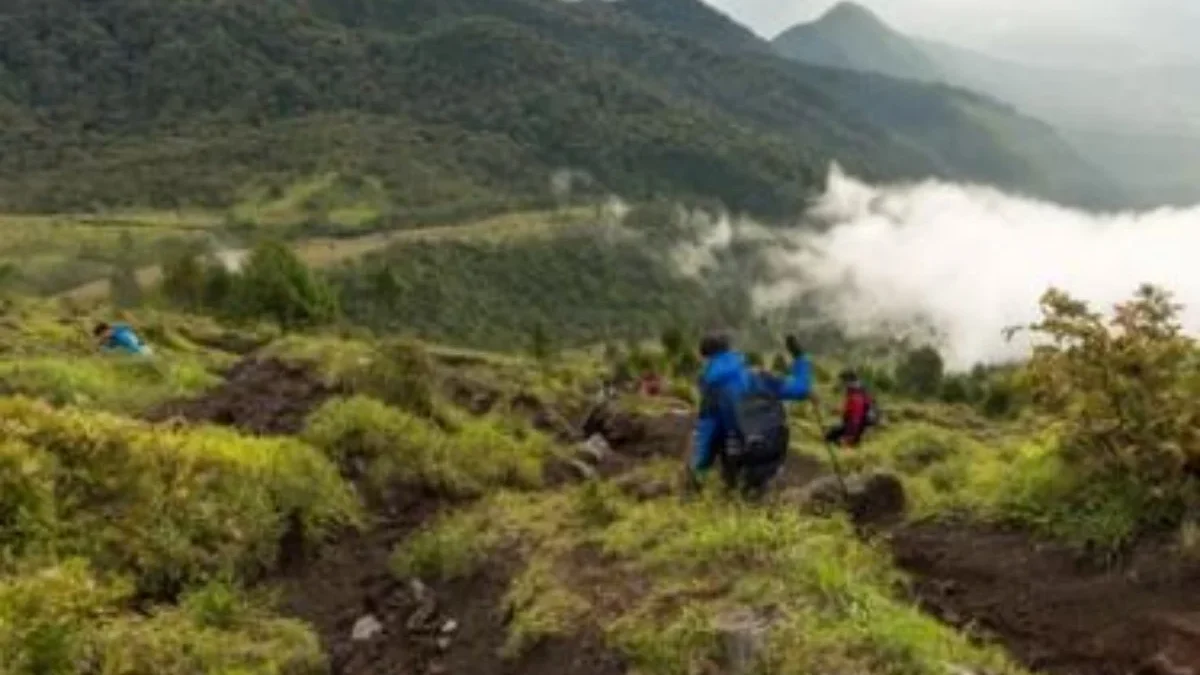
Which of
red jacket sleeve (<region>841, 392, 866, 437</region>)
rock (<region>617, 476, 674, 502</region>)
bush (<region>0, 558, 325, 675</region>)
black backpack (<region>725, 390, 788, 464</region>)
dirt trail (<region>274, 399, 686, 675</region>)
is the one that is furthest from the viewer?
red jacket sleeve (<region>841, 392, 866, 437</region>)

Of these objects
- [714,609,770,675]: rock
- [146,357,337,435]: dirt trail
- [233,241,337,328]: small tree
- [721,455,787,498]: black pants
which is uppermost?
[714,609,770,675]: rock

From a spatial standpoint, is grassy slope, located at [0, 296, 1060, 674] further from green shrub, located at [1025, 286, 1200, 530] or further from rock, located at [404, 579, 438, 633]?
green shrub, located at [1025, 286, 1200, 530]

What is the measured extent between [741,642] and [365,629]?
4.03 meters

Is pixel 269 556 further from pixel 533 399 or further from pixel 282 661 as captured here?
pixel 533 399

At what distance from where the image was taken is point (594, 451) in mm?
21625

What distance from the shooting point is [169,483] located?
13328mm

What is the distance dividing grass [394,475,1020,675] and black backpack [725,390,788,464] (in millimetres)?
939

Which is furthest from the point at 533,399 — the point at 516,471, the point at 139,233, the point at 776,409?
the point at 139,233

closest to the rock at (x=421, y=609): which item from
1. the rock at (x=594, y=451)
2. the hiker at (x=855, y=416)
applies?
the rock at (x=594, y=451)

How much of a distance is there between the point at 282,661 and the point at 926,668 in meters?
4.68

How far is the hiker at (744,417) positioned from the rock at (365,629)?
12.4 feet

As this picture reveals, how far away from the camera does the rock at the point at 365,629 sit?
39.7ft

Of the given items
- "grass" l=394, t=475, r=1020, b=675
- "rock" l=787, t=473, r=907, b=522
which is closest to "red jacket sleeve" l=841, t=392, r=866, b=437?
"rock" l=787, t=473, r=907, b=522

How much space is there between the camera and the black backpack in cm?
1430
